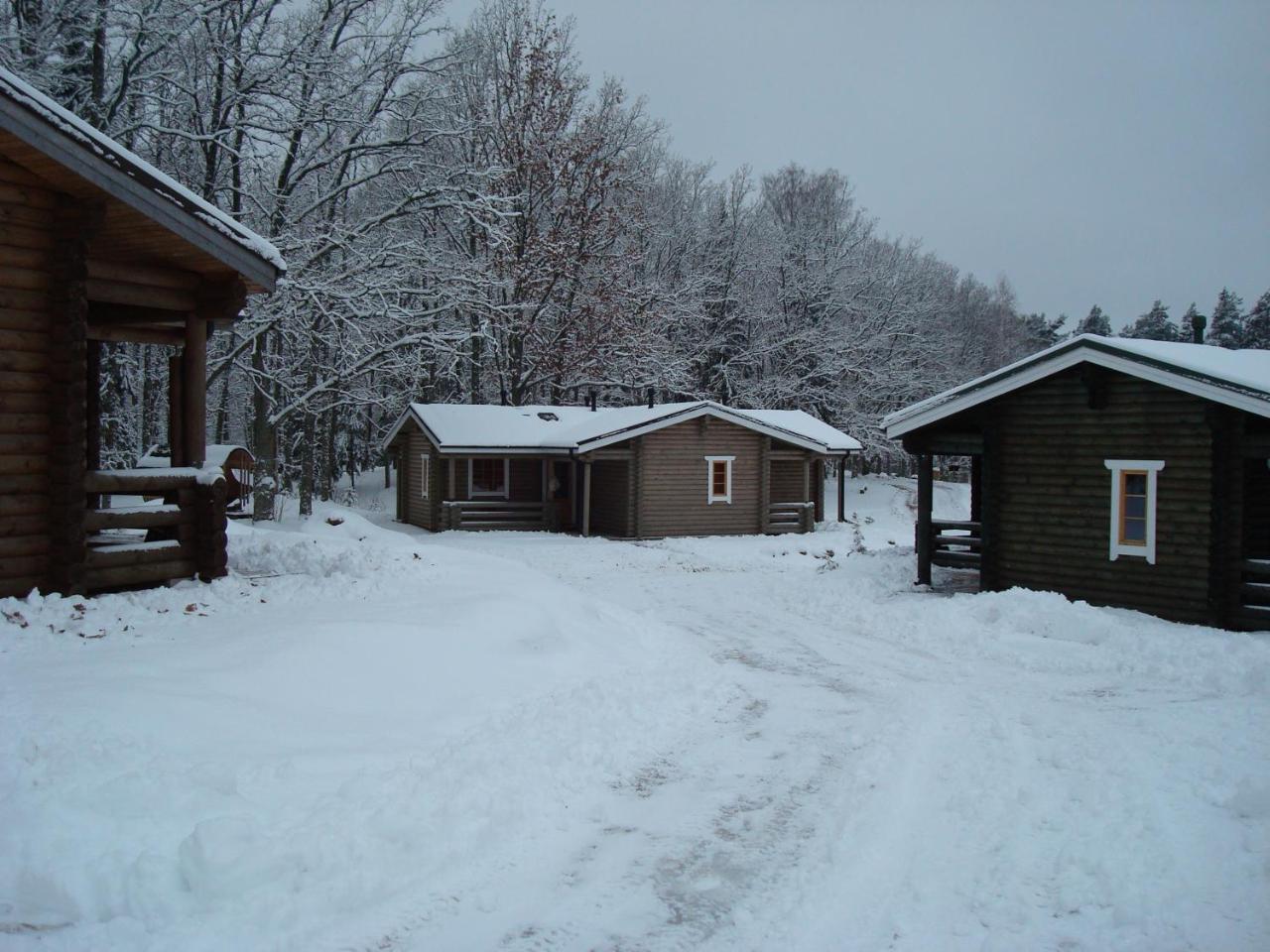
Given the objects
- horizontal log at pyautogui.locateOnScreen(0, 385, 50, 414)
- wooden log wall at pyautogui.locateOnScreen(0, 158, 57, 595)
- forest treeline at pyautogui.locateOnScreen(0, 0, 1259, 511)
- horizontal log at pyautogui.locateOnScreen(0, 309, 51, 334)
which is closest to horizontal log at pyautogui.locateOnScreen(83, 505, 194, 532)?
wooden log wall at pyautogui.locateOnScreen(0, 158, 57, 595)

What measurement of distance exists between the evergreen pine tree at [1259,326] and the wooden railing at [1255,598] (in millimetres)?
53580

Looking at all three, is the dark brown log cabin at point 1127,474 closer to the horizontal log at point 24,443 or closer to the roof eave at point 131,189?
the roof eave at point 131,189

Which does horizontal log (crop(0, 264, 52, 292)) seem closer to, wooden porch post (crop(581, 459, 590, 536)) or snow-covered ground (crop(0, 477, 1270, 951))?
snow-covered ground (crop(0, 477, 1270, 951))

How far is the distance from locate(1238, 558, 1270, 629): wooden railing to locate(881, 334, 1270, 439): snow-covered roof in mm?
2166

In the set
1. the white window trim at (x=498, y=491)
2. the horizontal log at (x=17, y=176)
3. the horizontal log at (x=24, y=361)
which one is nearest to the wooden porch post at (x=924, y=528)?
the horizontal log at (x=24, y=361)

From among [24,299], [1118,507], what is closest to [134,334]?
[24,299]

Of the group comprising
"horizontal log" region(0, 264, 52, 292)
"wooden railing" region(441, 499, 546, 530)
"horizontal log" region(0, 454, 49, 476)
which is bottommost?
"wooden railing" region(441, 499, 546, 530)

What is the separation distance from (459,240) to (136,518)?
30167mm

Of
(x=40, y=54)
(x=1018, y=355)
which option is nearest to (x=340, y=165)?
(x=40, y=54)

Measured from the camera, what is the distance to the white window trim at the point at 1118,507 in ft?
45.6

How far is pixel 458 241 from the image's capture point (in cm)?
3838

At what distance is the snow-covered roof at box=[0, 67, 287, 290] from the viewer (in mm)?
8609

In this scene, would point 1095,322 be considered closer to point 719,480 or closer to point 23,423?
point 719,480

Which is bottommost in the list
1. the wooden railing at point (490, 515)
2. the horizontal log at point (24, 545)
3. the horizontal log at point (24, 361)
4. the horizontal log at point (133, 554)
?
the wooden railing at point (490, 515)
